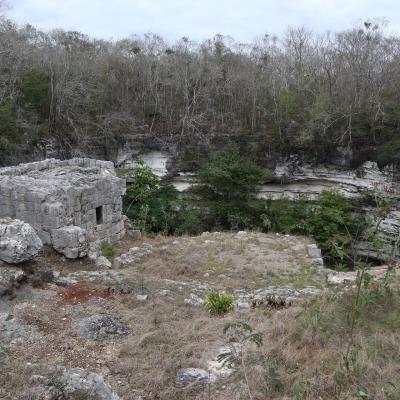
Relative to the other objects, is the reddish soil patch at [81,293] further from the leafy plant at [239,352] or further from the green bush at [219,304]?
the leafy plant at [239,352]

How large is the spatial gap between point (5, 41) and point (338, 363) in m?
21.8

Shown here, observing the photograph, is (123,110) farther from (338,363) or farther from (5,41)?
(338,363)

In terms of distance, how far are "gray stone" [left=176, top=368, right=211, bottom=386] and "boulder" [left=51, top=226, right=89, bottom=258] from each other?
578 centimetres

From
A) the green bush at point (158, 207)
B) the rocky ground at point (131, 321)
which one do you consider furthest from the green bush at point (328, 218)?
the rocky ground at point (131, 321)

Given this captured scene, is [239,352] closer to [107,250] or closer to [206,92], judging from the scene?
[107,250]

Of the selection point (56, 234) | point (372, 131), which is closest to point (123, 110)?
point (372, 131)

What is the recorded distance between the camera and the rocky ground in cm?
466

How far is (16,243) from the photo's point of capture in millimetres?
7574

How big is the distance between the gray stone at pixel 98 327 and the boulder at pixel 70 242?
3910 mm

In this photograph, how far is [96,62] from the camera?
2425 centimetres

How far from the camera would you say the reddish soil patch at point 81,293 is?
7293mm

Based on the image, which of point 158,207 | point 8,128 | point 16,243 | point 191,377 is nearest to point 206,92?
point 158,207

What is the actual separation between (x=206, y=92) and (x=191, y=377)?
67.6ft

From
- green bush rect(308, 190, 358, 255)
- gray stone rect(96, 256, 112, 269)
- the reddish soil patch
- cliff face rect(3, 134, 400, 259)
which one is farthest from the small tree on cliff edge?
the reddish soil patch
